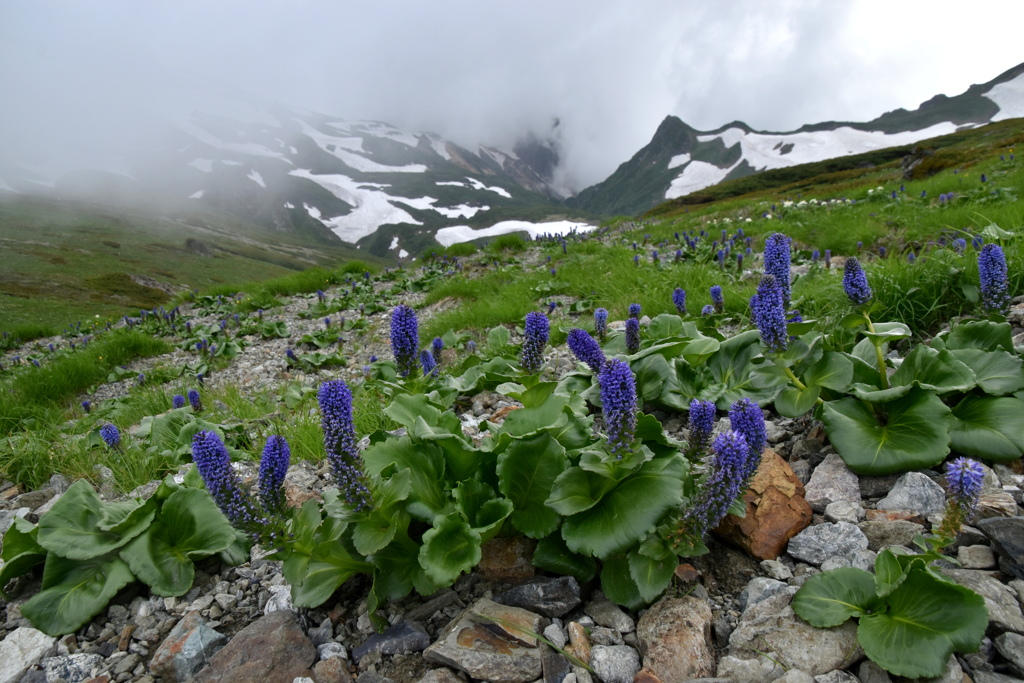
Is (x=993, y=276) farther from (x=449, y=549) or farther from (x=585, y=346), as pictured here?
(x=449, y=549)

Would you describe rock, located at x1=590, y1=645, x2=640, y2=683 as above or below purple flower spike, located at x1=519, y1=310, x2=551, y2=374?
below

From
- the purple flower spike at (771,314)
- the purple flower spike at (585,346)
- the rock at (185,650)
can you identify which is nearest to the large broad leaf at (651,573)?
the purple flower spike at (585,346)

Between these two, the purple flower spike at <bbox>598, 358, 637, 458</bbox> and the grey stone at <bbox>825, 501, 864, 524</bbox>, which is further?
the grey stone at <bbox>825, 501, 864, 524</bbox>

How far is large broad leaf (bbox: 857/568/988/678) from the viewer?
5.52 ft

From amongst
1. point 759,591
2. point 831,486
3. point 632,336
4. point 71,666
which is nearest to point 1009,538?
point 831,486

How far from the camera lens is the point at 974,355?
2.90 meters

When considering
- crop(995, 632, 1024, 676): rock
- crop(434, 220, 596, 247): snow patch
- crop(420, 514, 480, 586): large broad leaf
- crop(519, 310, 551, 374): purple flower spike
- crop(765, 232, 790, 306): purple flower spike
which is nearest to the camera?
crop(995, 632, 1024, 676): rock

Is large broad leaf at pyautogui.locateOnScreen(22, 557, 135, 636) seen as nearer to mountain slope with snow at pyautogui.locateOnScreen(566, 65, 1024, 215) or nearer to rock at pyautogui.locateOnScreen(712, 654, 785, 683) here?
rock at pyautogui.locateOnScreen(712, 654, 785, 683)

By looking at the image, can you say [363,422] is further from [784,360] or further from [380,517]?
[784,360]

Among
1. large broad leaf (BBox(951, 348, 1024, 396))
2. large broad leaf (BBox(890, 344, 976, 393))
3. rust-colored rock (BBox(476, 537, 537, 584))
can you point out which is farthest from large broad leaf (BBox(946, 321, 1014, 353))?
rust-colored rock (BBox(476, 537, 537, 584))

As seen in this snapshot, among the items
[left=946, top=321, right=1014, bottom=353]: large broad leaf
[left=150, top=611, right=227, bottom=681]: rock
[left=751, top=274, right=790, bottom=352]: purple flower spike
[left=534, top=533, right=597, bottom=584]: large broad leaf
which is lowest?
[left=150, top=611, right=227, bottom=681]: rock

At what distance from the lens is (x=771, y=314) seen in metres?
2.94

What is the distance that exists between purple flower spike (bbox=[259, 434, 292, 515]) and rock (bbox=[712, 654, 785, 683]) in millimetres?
1964

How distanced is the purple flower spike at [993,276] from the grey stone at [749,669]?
121 inches
